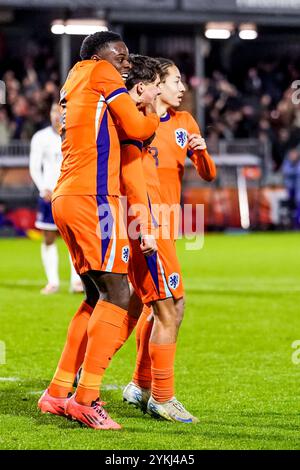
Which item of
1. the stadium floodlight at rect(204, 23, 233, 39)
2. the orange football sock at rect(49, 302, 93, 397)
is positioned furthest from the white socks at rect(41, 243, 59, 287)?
the stadium floodlight at rect(204, 23, 233, 39)

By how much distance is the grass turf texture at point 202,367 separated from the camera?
611cm

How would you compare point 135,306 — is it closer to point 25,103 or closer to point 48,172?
point 48,172

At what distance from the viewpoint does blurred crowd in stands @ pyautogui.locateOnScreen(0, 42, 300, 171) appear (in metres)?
25.9

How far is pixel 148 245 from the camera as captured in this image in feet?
21.0

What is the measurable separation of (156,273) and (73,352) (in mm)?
700

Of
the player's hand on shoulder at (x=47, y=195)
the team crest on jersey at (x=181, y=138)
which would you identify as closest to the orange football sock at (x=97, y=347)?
the team crest on jersey at (x=181, y=138)

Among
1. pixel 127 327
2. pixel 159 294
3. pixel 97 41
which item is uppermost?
pixel 97 41

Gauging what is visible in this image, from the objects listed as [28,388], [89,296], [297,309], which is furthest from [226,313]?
[89,296]

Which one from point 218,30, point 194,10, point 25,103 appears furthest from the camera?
point 218,30

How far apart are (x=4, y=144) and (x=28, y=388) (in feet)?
60.4

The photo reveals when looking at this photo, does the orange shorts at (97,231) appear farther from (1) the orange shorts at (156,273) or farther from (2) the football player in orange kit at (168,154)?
(2) the football player in orange kit at (168,154)

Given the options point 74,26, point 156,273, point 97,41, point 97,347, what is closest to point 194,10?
point 74,26

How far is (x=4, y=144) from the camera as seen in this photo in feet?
84.3

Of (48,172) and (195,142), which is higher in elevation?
(195,142)
